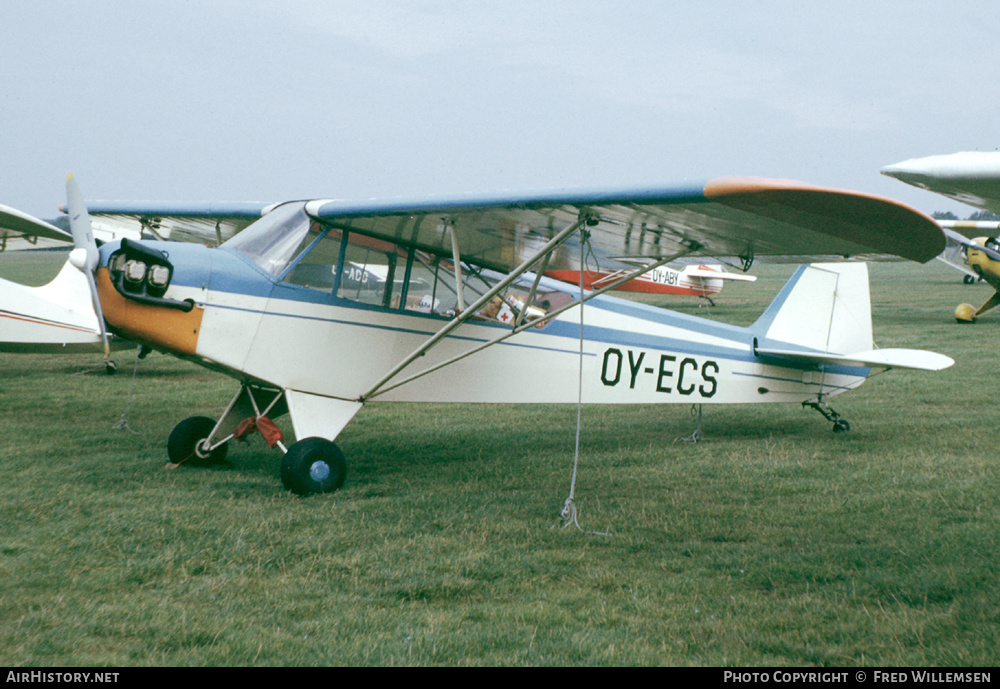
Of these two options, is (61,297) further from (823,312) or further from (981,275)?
(981,275)

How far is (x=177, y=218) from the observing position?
28.0 feet

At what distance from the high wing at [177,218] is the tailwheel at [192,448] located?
243 centimetres

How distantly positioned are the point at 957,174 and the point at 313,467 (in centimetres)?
432

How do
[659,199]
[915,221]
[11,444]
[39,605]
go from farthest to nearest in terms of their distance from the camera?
[11,444], [659,199], [915,221], [39,605]

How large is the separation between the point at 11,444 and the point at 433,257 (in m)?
4.15

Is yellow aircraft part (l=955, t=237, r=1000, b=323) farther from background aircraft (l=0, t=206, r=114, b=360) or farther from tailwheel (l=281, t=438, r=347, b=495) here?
background aircraft (l=0, t=206, r=114, b=360)

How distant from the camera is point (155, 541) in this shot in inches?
176

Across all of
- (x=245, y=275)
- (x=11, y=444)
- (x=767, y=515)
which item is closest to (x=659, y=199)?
(x=767, y=515)

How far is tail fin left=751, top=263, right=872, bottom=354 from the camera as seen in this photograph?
8344 mm

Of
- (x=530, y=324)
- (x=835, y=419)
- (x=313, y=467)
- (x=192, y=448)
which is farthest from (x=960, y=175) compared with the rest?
(x=835, y=419)

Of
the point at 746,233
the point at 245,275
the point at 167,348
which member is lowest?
the point at 167,348

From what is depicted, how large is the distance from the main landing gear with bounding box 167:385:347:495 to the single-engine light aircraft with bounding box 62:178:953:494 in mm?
15
